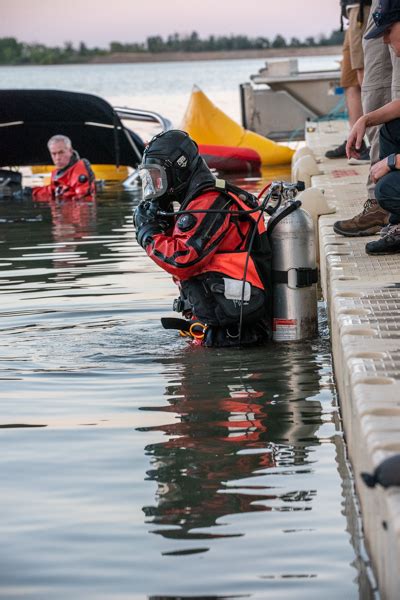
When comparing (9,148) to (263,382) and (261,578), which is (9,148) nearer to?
(263,382)

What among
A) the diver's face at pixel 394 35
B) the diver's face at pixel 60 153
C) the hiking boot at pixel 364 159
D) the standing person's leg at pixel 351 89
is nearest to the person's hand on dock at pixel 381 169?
the diver's face at pixel 394 35

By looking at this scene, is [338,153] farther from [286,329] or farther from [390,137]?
[286,329]

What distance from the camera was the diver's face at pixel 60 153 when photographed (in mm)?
14031

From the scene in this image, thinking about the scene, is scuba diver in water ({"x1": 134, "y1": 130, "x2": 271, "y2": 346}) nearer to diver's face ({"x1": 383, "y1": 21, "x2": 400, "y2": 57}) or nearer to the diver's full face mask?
the diver's full face mask

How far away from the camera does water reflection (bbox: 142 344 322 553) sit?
12.6ft

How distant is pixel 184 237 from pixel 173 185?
0.32 metres

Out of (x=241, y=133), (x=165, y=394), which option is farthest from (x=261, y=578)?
(x=241, y=133)

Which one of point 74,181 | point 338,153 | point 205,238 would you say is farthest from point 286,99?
point 205,238

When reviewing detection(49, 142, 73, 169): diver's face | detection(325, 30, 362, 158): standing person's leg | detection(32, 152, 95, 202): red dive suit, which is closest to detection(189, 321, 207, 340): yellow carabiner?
detection(325, 30, 362, 158): standing person's leg

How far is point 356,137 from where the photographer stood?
6.24 meters

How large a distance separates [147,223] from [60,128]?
1059 centimetres

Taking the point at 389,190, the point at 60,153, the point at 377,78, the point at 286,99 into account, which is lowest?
the point at 286,99

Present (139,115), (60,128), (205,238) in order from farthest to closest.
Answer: (60,128) < (139,115) < (205,238)

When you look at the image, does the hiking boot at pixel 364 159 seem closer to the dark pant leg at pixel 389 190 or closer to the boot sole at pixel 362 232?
the boot sole at pixel 362 232
